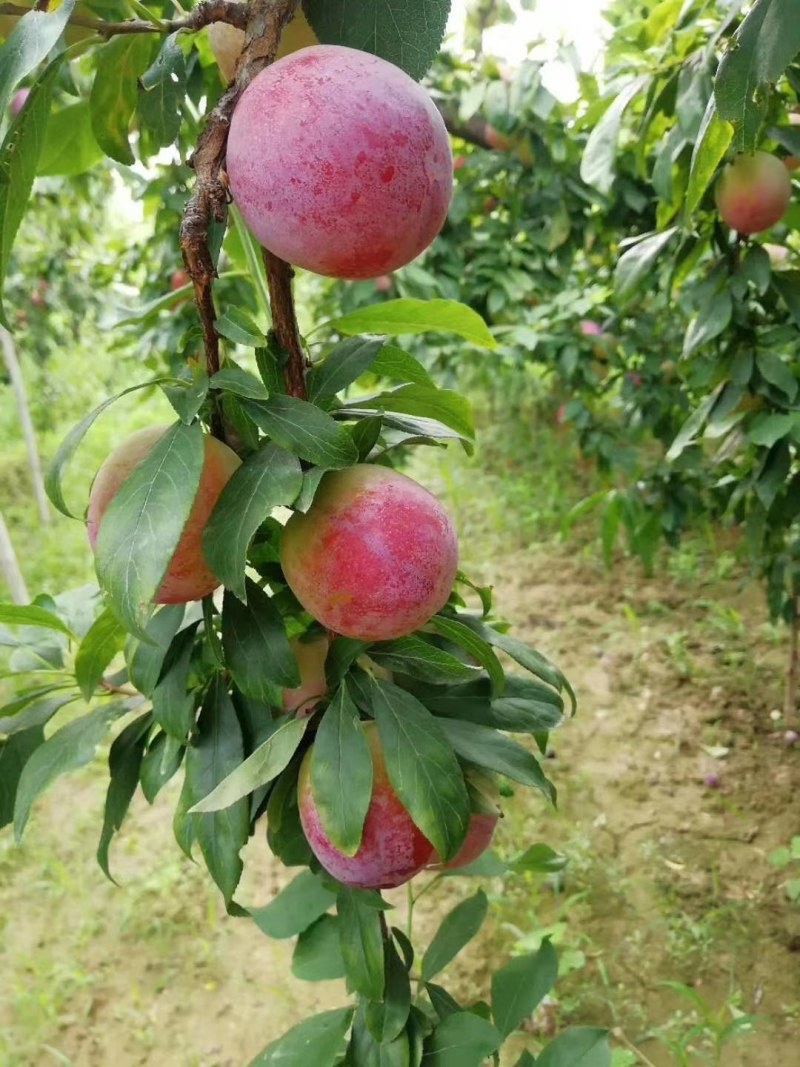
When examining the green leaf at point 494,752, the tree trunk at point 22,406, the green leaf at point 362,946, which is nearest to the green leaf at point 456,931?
the green leaf at point 362,946

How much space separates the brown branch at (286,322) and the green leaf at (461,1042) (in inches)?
25.6

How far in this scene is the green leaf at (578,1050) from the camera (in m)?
0.92

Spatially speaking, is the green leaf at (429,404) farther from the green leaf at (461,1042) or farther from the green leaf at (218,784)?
the green leaf at (461,1042)

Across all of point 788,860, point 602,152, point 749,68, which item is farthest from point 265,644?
point 788,860

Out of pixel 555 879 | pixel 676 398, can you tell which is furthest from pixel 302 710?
pixel 676 398

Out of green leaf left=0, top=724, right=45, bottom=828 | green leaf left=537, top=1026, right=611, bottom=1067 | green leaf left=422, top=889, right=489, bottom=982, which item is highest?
green leaf left=0, top=724, right=45, bottom=828

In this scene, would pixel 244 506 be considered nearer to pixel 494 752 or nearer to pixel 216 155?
pixel 216 155

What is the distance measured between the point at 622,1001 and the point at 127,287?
2.55 meters

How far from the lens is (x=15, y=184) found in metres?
0.55

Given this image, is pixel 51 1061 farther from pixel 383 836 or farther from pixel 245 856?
pixel 383 836

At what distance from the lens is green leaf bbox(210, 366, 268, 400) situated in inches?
22.3

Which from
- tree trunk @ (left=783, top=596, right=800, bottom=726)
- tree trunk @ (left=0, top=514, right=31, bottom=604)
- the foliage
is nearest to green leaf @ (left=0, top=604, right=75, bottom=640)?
the foliage

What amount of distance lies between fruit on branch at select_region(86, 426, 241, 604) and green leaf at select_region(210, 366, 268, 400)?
54 millimetres

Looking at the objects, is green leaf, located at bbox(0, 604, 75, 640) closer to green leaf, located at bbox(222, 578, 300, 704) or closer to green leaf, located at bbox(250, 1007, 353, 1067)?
green leaf, located at bbox(222, 578, 300, 704)
